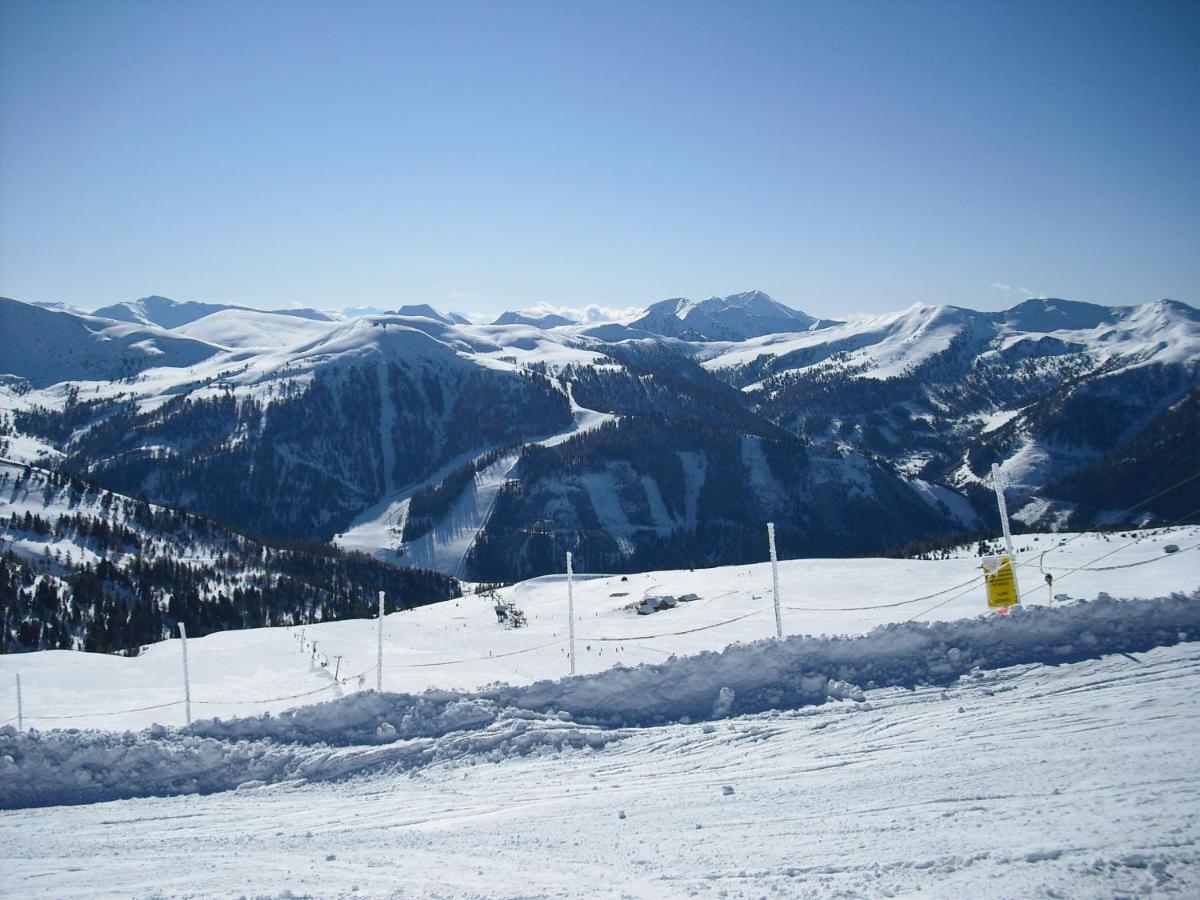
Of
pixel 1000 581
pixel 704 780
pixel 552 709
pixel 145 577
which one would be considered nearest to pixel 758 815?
pixel 704 780

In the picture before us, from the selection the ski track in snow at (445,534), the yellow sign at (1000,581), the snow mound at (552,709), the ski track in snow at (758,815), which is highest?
the ski track in snow at (445,534)

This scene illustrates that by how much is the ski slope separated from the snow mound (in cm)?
737

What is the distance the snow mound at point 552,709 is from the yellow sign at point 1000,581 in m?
3.37

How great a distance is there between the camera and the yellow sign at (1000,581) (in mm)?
18844

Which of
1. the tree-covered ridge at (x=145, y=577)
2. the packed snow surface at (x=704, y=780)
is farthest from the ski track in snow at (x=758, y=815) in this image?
the tree-covered ridge at (x=145, y=577)

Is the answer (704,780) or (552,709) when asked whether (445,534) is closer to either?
(552,709)

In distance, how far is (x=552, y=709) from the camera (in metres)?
16.3

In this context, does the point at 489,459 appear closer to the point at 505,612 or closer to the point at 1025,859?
the point at 505,612

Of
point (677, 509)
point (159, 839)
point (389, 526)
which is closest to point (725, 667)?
point (159, 839)

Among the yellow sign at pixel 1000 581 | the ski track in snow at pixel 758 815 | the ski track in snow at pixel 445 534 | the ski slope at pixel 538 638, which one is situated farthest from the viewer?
the ski track in snow at pixel 445 534

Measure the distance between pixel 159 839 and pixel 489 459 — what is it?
18081 centimetres

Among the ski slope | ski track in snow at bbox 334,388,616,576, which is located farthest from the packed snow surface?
ski track in snow at bbox 334,388,616,576

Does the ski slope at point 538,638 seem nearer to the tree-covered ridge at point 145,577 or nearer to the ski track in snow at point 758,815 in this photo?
the ski track in snow at point 758,815

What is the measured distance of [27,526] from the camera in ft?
364
